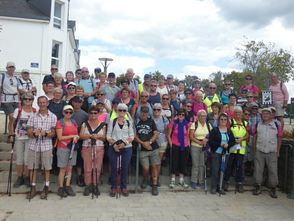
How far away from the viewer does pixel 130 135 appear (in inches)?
220

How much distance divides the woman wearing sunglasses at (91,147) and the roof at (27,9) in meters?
13.3

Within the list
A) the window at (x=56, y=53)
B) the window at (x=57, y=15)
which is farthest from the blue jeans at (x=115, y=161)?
the window at (x=57, y=15)

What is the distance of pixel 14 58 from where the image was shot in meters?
15.8

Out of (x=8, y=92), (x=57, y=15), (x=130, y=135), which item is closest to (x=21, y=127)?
(x=8, y=92)

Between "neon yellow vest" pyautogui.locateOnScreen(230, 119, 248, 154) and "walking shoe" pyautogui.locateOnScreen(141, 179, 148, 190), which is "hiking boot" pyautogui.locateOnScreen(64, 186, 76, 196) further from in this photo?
"neon yellow vest" pyautogui.locateOnScreen(230, 119, 248, 154)

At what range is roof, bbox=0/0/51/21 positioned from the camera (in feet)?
51.9

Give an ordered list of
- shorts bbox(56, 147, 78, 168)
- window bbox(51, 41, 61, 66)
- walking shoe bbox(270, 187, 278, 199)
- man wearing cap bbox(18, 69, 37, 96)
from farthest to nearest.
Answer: window bbox(51, 41, 61, 66) → man wearing cap bbox(18, 69, 37, 96) → walking shoe bbox(270, 187, 278, 199) → shorts bbox(56, 147, 78, 168)

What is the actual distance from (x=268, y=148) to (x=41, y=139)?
5108 mm

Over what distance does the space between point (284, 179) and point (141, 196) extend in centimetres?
373

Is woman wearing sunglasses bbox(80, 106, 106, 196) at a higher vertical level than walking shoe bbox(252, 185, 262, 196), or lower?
higher

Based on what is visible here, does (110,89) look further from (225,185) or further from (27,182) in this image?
(225,185)

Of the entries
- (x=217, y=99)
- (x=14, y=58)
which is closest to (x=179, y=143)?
(x=217, y=99)

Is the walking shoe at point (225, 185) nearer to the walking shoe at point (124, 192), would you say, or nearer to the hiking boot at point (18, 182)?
the walking shoe at point (124, 192)

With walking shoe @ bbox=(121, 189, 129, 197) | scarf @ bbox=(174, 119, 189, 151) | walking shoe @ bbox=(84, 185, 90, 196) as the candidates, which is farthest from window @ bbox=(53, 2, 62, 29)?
walking shoe @ bbox=(121, 189, 129, 197)
